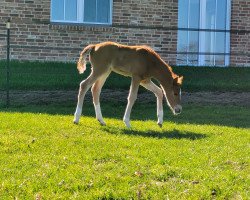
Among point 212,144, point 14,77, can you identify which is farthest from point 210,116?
point 14,77

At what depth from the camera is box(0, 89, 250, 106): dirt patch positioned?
35.7 ft

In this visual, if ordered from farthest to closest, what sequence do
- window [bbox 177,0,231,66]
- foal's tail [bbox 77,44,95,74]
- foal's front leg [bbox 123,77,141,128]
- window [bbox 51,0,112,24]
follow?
window [bbox 177,0,231,66]
window [bbox 51,0,112,24]
foal's tail [bbox 77,44,95,74]
foal's front leg [bbox 123,77,141,128]

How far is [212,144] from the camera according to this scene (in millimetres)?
6836

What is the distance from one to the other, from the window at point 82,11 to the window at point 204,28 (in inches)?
86.5

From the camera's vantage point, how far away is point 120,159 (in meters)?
5.78

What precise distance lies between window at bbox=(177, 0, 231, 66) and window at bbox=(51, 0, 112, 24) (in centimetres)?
220

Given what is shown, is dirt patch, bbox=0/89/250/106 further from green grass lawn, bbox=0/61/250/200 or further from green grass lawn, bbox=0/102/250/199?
green grass lawn, bbox=0/102/250/199

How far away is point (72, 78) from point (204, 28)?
5055 millimetres

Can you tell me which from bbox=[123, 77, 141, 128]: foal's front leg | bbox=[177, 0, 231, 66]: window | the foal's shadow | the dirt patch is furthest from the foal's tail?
bbox=[177, 0, 231, 66]: window

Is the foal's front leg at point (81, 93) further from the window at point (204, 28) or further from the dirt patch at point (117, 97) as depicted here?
the window at point (204, 28)

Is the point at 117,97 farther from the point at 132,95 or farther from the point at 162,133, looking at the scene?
the point at 162,133

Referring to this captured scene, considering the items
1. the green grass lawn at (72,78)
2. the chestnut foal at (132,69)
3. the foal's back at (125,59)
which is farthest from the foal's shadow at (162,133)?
the green grass lawn at (72,78)

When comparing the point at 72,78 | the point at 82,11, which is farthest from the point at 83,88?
the point at 82,11

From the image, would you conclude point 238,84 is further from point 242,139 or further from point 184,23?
point 242,139
